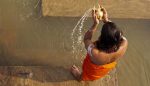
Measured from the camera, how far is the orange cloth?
3826mm

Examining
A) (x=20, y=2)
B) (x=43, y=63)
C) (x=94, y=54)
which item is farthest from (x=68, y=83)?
(x=20, y=2)

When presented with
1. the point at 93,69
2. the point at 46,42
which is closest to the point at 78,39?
the point at 46,42

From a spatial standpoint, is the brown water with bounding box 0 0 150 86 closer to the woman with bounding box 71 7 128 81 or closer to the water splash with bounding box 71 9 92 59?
the water splash with bounding box 71 9 92 59

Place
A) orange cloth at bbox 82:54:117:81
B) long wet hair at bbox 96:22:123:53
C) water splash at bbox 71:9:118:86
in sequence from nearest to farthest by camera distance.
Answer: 1. long wet hair at bbox 96:22:123:53
2. orange cloth at bbox 82:54:117:81
3. water splash at bbox 71:9:118:86

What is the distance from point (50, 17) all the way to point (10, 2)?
624 mm

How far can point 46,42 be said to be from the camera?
4.80 m

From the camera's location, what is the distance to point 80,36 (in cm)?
487

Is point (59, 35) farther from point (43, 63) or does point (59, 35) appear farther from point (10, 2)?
point (10, 2)

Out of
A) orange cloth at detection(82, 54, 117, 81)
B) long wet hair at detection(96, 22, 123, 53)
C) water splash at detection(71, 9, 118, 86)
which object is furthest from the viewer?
water splash at detection(71, 9, 118, 86)

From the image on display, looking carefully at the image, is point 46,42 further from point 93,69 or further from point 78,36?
point 93,69

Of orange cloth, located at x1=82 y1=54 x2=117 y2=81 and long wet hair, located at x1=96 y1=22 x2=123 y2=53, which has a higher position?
long wet hair, located at x1=96 y1=22 x2=123 y2=53

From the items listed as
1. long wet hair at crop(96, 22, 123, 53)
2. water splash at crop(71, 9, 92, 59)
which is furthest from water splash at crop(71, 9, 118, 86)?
long wet hair at crop(96, 22, 123, 53)

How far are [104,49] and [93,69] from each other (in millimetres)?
415

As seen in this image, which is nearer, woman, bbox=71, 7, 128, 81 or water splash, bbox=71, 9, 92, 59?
woman, bbox=71, 7, 128, 81
